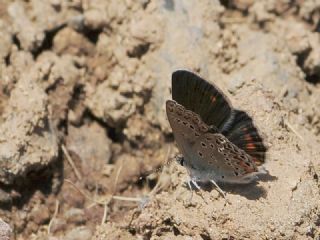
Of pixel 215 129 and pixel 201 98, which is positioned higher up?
pixel 201 98

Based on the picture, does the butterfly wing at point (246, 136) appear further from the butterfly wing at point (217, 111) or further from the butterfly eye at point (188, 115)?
the butterfly eye at point (188, 115)

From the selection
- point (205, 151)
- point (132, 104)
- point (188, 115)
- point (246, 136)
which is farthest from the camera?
point (132, 104)

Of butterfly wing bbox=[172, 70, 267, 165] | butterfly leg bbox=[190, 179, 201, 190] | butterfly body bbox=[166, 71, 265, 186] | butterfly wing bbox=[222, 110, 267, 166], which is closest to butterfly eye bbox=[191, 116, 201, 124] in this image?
butterfly body bbox=[166, 71, 265, 186]

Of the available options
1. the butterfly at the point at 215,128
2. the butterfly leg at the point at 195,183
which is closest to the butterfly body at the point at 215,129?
the butterfly at the point at 215,128

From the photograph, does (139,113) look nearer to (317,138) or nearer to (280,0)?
(317,138)

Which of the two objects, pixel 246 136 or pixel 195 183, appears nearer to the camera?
pixel 246 136

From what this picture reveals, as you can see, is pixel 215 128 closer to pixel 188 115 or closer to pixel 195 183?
pixel 188 115

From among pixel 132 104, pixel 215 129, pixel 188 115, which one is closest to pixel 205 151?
pixel 215 129

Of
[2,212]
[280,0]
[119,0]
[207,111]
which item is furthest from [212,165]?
[280,0]
